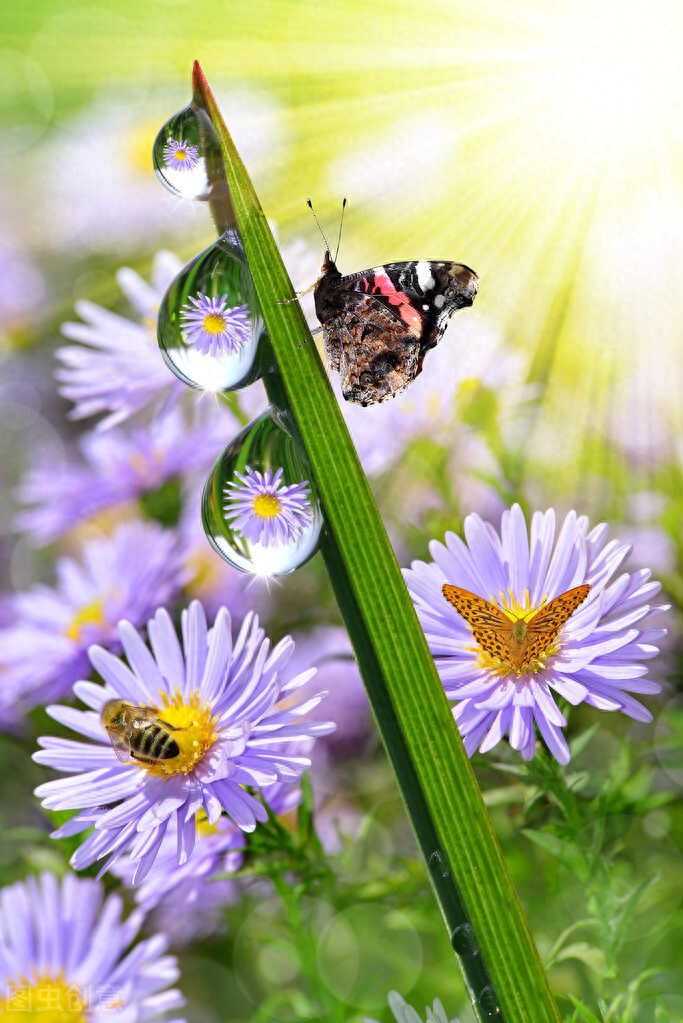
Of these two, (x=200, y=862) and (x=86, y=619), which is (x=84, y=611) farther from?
(x=200, y=862)

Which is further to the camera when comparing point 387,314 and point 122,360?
point 122,360

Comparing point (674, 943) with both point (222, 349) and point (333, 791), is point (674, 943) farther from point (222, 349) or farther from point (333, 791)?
point (222, 349)

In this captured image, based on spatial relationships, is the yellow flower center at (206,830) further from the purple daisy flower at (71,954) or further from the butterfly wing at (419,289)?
the butterfly wing at (419,289)

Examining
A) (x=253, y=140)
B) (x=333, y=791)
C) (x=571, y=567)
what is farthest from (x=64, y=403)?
(x=571, y=567)

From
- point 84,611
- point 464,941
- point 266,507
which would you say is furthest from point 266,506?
point 84,611

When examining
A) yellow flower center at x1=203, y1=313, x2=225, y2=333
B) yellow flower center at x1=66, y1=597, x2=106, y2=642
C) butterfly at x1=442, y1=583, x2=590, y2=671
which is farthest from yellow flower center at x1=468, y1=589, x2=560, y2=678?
yellow flower center at x1=66, y1=597, x2=106, y2=642

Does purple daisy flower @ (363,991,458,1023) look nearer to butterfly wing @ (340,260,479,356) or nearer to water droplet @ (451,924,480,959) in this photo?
water droplet @ (451,924,480,959)
